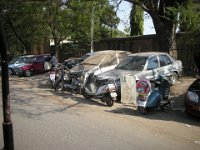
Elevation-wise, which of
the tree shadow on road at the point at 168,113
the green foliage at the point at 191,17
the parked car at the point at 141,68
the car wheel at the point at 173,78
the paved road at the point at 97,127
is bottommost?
the tree shadow on road at the point at 168,113

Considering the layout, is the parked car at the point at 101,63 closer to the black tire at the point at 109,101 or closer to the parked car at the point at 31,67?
the black tire at the point at 109,101

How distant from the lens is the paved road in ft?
24.4

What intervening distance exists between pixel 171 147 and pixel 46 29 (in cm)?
2461

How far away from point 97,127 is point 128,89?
13.3ft

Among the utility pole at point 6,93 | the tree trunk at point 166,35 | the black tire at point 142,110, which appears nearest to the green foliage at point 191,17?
the tree trunk at point 166,35

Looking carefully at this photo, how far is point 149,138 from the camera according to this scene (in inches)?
318

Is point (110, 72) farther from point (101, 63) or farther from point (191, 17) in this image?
point (191, 17)

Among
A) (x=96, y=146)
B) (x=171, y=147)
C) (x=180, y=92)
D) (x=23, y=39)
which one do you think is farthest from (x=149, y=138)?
(x=23, y=39)

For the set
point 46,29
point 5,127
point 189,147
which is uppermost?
point 46,29

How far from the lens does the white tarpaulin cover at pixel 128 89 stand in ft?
41.7

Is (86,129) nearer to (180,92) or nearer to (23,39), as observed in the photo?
(180,92)

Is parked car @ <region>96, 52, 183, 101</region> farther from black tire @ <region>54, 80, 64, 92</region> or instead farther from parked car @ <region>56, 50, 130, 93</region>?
black tire @ <region>54, 80, 64, 92</region>

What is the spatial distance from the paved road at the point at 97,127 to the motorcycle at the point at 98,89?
0.30 m

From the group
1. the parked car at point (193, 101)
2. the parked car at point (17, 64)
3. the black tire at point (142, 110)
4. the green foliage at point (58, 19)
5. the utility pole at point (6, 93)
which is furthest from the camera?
the green foliage at point (58, 19)
